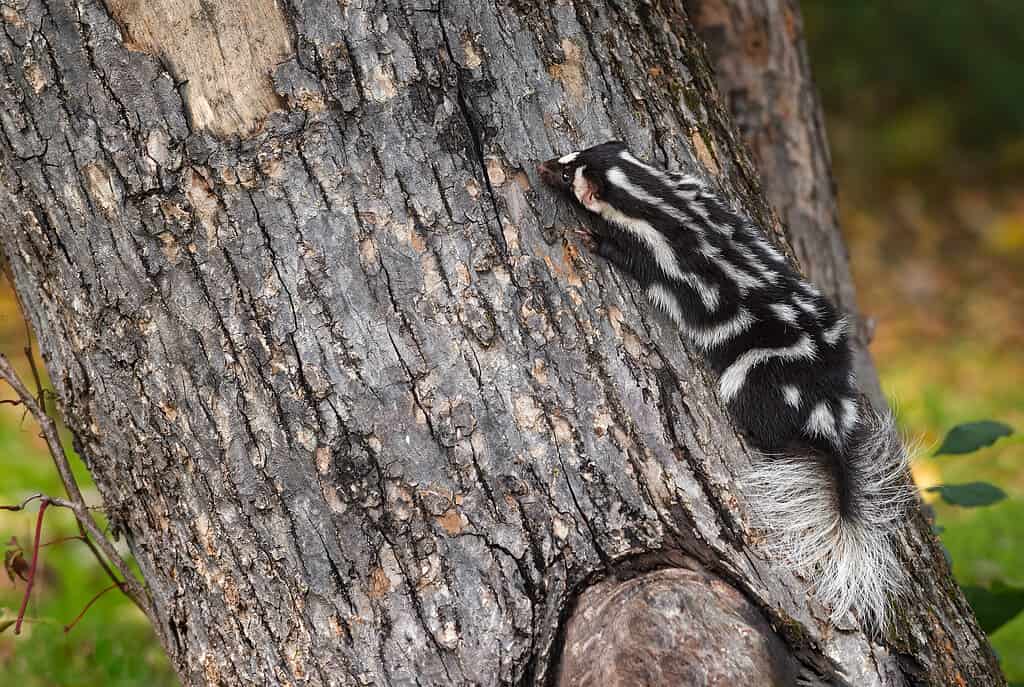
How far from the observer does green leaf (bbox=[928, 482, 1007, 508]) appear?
11.2 ft

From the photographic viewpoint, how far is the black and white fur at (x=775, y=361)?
264cm

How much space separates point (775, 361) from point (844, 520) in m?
0.47

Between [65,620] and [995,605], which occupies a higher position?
[65,620]

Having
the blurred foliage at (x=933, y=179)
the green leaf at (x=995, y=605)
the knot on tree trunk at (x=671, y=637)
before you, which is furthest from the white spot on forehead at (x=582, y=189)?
the blurred foliage at (x=933, y=179)

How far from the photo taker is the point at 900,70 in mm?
11203

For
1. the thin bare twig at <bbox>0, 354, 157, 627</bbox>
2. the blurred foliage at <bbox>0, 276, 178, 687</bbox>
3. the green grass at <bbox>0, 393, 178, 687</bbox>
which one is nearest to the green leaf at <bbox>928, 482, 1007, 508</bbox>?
the thin bare twig at <bbox>0, 354, 157, 627</bbox>

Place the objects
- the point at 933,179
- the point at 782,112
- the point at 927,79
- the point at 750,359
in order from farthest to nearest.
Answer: the point at 933,179 → the point at 927,79 → the point at 782,112 → the point at 750,359

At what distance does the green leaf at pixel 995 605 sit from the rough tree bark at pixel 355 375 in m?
0.96

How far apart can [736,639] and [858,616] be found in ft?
1.20

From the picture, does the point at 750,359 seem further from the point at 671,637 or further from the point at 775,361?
the point at 671,637

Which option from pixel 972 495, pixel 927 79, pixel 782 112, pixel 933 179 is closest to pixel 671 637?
pixel 972 495

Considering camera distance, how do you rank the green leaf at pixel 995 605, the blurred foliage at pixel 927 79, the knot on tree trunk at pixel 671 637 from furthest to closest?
the blurred foliage at pixel 927 79
the green leaf at pixel 995 605
the knot on tree trunk at pixel 671 637

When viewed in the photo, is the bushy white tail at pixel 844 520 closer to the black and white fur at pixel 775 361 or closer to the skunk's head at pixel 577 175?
the black and white fur at pixel 775 361

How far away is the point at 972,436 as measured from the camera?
136 inches
